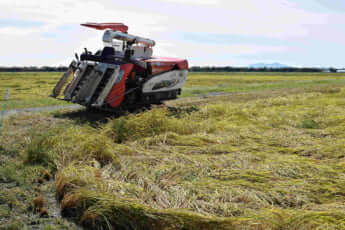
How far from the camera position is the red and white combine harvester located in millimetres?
10930

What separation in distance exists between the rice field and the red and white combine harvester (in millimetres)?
2699

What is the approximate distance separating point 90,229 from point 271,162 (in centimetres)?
309

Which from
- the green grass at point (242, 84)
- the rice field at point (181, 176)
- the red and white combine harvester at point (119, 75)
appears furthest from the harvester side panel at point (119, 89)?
the green grass at point (242, 84)

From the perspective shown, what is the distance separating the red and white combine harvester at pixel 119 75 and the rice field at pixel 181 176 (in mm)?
2699

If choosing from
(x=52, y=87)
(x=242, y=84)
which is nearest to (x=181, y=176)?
(x=52, y=87)

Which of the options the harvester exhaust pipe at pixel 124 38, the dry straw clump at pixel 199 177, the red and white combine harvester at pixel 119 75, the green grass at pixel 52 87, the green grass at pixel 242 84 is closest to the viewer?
the dry straw clump at pixel 199 177

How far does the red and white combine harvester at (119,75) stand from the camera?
10.9m

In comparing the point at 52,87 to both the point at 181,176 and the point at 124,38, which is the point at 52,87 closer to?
the point at 124,38

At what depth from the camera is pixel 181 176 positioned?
5125 mm

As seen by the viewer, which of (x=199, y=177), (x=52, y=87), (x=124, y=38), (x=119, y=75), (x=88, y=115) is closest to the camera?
(x=199, y=177)

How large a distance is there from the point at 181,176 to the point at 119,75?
20.6 ft

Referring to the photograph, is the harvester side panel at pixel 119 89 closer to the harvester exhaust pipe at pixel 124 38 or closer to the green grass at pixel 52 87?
the harvester exhaust pipe at pixel 124 38

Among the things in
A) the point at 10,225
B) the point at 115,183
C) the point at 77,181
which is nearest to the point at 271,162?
the point at 115,183

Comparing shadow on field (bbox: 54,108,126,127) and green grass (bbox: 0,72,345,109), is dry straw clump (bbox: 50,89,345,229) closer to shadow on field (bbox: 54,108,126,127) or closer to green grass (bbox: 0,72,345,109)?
shadow on field (bbox: 54,108,126,127)
